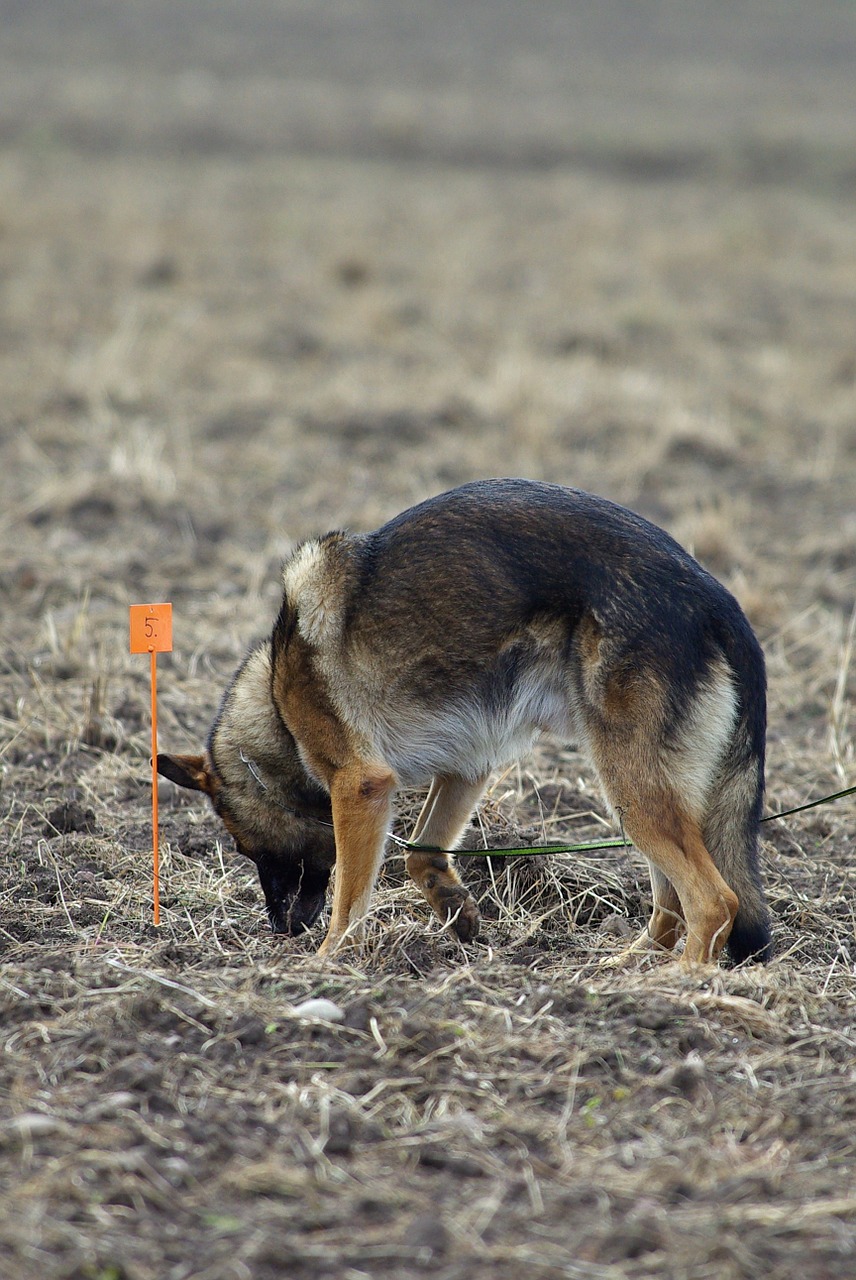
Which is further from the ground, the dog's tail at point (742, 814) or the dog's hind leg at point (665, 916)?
the dog's tail at point (742, 814)

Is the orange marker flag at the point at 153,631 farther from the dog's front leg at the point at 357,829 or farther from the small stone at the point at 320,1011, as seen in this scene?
the small stone at the point at 320,1011

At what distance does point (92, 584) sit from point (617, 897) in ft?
12.8

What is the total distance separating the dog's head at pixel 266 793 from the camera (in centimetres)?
465

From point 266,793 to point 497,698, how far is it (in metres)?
0.93

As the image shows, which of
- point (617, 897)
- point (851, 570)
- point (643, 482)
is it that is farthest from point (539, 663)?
point (643, 482)

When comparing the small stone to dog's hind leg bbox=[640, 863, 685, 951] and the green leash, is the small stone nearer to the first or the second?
the green leash

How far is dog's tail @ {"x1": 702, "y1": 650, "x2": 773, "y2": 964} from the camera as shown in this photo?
166 inches

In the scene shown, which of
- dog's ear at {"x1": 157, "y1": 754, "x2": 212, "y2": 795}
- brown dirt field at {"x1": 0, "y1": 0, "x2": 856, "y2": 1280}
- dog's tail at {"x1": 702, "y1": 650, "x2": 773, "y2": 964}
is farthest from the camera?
dog's ear at {"x1": 157, "y1": 754, "x2": 212, "y2": 795}

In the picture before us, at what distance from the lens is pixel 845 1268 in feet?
8.77

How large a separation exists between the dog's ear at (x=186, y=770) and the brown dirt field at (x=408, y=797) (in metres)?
0.38

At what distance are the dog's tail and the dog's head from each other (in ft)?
4.38

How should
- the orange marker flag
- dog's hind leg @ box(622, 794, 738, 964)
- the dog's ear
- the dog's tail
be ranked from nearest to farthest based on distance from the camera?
dog's hind leg @ box(622, 794, 738, 964) → the dog's tail → the orange marker flag → the dog's ear

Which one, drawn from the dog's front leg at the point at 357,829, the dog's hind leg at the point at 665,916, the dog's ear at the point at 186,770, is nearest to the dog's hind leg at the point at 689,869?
the dog's hind leg at the point at 665,916

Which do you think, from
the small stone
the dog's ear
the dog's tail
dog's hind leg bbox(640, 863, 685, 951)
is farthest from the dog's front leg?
the dog's tail
